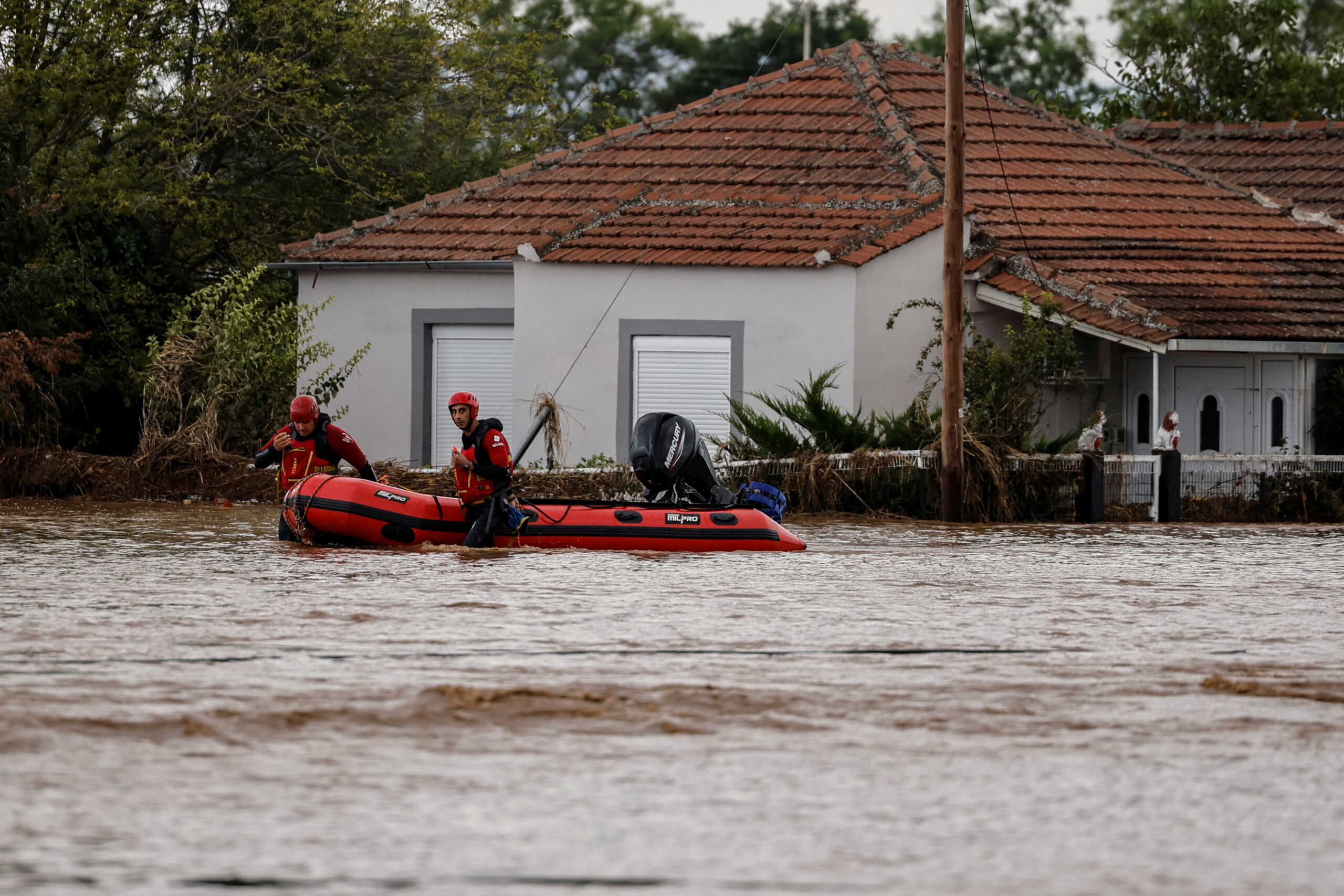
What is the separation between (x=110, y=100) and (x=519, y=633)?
71.7 ft

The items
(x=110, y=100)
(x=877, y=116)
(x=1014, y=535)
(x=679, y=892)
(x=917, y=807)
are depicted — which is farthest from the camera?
(x=110, y=100)

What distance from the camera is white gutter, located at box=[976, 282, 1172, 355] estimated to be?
23.3 m

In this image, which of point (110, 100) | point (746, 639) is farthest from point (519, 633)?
point (110, 100)

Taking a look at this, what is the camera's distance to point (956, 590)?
14344 millimetres

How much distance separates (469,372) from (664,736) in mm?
18693

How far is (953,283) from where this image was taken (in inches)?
874

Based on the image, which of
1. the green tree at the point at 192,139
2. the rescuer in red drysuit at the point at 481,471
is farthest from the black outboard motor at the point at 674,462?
the green tree at the point at 192,139

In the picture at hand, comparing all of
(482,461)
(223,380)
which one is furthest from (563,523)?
(223,380)

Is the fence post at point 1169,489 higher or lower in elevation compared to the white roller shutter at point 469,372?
lower

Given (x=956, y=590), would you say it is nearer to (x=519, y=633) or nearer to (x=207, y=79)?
(x=519, y=633)

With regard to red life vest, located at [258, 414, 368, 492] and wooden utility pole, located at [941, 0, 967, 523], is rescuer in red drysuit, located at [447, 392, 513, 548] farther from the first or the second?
wooden utility pole, located at [941, 0, 967, 523]

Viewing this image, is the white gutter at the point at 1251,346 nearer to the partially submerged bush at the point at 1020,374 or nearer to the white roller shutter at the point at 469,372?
the partially submerged bush at the point at 1020,374

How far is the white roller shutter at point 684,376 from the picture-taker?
2492 centimetres

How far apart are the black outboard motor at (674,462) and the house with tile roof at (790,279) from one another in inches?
231
